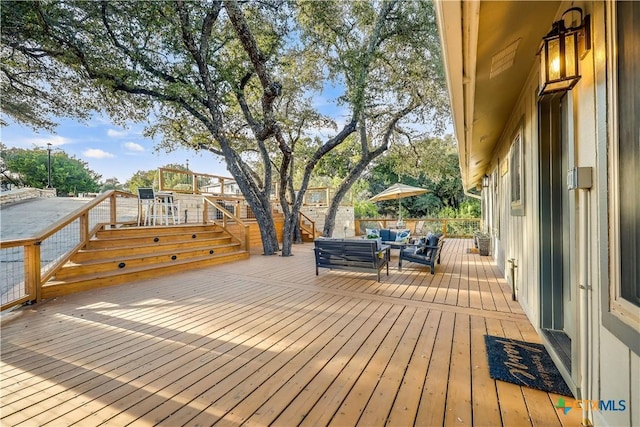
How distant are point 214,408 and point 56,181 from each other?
33710 mm

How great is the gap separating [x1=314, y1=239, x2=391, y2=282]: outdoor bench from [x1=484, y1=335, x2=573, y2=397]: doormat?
95.5 inches

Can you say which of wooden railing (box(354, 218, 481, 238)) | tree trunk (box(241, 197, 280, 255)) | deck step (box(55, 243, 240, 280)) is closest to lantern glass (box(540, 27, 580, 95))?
deck step (box(55, 243, 240, 280))

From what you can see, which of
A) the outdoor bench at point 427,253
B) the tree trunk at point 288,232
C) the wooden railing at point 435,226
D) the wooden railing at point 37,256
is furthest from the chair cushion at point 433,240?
the wooden railing at point 37,256

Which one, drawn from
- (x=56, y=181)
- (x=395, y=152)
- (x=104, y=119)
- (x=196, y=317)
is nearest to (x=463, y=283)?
(x=196, y=317)

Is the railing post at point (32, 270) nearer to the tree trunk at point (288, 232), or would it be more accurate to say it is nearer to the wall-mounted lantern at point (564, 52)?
the tree trunk at point (288, 232)

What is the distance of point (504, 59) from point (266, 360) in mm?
3278

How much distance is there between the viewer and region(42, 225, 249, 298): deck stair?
14.8 ft

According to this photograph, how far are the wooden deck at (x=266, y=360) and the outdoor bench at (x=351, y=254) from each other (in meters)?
0.72

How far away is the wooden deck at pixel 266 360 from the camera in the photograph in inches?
66.1

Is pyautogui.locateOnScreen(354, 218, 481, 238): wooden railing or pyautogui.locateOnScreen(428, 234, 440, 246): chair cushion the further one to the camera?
pyautogui.locateOnScreen(354, 218, 481, 238): wooden railing

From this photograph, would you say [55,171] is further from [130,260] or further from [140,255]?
[130,260]

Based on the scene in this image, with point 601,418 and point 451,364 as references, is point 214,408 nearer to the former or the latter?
point 451,364

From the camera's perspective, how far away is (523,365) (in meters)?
2.15

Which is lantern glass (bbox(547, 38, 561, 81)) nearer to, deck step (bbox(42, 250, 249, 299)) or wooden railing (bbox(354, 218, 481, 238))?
deck step (bbox(42, 250, 249, 299))
